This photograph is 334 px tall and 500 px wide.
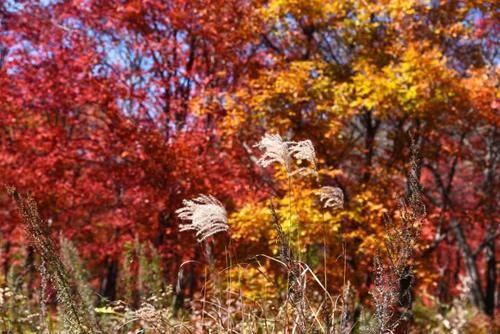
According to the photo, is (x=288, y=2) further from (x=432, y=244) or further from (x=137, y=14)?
(x=432, y=244)

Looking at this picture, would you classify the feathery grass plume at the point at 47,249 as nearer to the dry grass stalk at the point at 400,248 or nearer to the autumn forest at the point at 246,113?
the dry grass stalk at the point at 400,248

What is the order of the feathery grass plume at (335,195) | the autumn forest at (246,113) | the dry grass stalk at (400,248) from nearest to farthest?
1. the dry grass stalk at (400,248)
2. the feathery grass plume at (335,195)
3. the autumn forest at (246,113)

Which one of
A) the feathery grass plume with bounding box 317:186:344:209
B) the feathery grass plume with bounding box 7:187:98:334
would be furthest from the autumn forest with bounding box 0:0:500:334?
the feathery grass plume with bounding box 7:187:98:334

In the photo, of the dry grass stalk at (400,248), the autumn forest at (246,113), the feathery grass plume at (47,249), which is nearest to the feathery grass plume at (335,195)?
the dry grass stalk at (400,248)

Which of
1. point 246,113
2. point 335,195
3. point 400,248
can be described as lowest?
point 400,248

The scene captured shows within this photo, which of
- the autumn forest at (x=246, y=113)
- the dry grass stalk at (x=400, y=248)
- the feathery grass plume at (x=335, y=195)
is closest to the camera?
the dry grass stalk at (x=400, y=248)

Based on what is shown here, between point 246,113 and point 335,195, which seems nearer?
point 335,195

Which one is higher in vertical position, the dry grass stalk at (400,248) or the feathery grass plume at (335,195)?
the feathery grass plume at (335,195)

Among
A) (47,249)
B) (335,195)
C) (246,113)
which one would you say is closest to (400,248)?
(335,195)

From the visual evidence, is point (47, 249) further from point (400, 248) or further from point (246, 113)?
point (246, 113)

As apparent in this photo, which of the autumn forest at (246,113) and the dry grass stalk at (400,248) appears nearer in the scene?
the dry grass stalk at (400,248)

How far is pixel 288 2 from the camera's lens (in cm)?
945

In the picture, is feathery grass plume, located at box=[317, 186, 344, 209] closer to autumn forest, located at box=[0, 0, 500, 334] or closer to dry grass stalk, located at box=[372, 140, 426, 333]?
dry grass stalk, located at box=[372, 140, 426, 333]

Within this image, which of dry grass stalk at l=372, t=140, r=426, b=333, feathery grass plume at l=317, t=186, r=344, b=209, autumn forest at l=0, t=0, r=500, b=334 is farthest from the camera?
autumn forest at l=0, t=0, r=500, b=334
